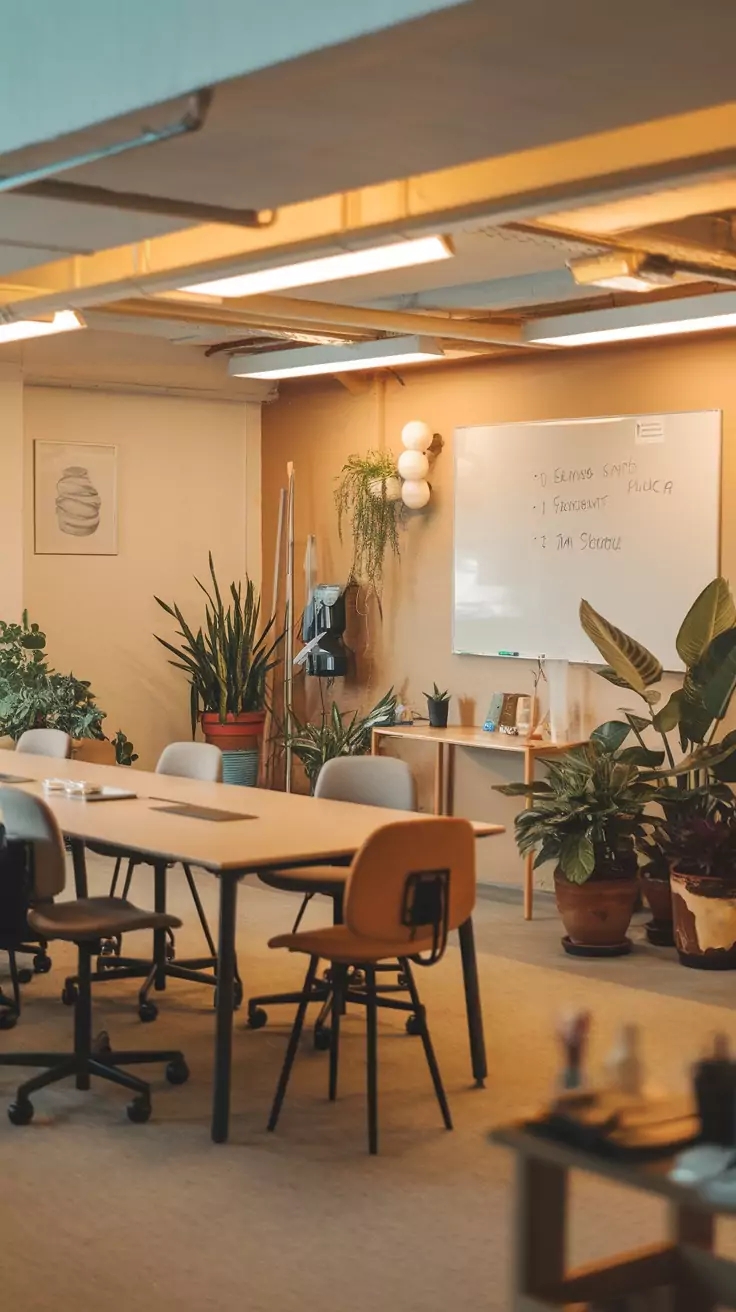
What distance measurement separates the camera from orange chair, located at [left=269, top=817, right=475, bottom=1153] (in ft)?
14.4

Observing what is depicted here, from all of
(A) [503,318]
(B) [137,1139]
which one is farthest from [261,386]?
(B) [137,1139]

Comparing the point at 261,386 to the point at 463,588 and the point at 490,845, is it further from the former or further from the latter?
the point at 490,845

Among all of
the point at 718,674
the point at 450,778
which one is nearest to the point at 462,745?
the point at 450,778

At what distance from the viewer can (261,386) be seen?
32.1 ft

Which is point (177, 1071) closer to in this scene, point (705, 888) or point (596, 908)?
point (596, 908)

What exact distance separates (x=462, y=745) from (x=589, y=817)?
1555mm

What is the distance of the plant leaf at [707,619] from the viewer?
6691 mm

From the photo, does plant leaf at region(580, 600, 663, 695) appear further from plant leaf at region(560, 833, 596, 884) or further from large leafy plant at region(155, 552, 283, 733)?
large leafy plant at region(155, 552, 283, 733)

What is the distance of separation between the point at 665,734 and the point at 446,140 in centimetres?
396

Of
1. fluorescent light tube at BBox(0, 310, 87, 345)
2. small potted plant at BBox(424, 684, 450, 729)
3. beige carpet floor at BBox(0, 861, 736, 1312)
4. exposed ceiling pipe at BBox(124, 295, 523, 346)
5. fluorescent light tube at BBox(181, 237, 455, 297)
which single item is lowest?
beige carpet floor at BBox(0, 861, 736, 1312)

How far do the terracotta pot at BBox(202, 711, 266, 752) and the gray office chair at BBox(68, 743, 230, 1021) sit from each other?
2.70 meters

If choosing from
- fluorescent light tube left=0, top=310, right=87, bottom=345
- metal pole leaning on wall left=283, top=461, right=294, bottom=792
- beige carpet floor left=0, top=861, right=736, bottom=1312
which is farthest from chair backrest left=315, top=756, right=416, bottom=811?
metal pole leaning on wall left=283, top=461, right=294, bottom=792

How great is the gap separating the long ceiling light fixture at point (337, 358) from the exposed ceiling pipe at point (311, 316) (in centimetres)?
14

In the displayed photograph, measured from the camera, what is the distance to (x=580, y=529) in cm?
777
